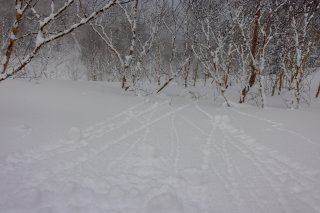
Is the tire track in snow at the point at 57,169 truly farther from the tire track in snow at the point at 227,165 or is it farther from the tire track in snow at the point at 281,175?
the tire track in snow at the point at 281,175

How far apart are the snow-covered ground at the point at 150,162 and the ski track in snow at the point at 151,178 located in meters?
0.01

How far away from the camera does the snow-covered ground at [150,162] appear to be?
3.17 meters

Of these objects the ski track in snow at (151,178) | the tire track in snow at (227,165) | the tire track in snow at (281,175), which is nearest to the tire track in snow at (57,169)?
the ski track in snow at (151,178)

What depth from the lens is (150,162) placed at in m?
4.39

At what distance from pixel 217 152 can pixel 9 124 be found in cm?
407

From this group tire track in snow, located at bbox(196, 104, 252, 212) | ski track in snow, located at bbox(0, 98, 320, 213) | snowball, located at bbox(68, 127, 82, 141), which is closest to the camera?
ski track in snow, located at bbox(0, 98, 320, 213)

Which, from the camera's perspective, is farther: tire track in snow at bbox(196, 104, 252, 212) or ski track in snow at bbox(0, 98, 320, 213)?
tire track in snow at bbox(196, 104, 252, 212)

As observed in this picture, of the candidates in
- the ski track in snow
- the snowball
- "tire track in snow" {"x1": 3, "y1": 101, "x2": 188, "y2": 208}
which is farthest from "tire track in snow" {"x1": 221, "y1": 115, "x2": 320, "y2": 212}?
the snowball

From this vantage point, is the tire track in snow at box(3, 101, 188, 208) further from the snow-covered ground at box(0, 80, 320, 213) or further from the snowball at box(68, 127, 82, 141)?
the snowball at box(68, 127, 82, 141)

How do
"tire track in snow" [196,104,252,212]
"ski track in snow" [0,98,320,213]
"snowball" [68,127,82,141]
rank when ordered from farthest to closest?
"snowball" [68,127,82,141] < "tire track in snow" [196,104,252,212] < "ski track in snow" [0,98,320,213]

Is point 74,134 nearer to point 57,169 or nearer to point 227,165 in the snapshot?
point 57,169

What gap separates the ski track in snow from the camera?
10.3ft

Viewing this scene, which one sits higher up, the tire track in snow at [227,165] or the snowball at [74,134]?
the snowball at [74,134]

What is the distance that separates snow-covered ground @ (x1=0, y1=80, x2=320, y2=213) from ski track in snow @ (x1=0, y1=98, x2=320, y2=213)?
0.01m
